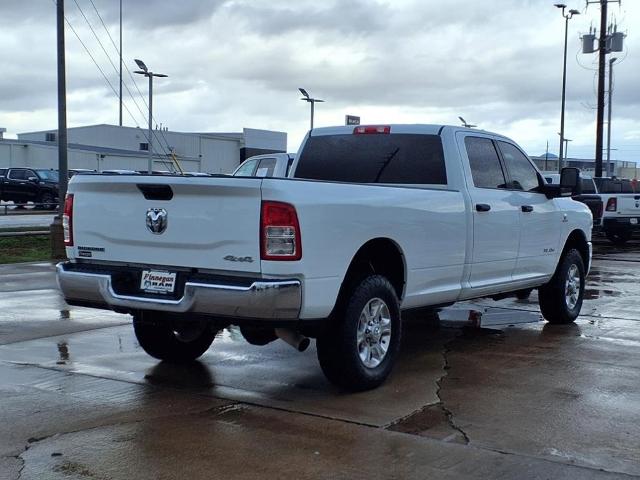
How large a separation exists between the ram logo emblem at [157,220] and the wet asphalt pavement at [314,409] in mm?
1257

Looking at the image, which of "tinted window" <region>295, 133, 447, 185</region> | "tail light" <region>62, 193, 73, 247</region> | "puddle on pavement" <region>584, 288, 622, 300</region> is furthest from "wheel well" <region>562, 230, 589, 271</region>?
"tail light" <region>62, 193, 73, 247</region>

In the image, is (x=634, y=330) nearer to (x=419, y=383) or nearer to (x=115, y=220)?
(x=419, y=383)

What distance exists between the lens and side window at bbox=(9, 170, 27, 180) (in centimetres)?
3759

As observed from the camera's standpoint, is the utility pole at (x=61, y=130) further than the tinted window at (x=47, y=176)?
No

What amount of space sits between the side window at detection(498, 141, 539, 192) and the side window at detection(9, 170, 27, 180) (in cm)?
3247

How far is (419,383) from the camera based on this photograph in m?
6.79

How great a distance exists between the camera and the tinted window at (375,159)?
7816 mm

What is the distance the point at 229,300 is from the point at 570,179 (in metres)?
4.94

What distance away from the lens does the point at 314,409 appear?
5.99 metres

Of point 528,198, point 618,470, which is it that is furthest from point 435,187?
point 618,470

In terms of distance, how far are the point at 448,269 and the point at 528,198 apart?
1904 millimetres

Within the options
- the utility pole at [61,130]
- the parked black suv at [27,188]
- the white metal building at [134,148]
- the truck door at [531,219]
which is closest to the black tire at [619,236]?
the utility pole at [61,130]

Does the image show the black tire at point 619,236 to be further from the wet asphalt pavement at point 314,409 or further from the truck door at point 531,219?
the truck door at point 531,219

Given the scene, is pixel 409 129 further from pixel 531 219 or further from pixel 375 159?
pixel 531 219
